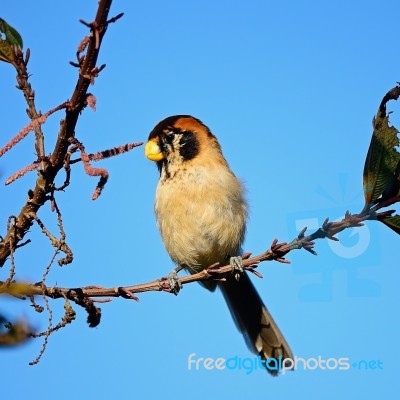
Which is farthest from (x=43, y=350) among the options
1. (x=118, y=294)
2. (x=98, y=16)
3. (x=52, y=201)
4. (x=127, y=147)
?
(x=98, y=16)

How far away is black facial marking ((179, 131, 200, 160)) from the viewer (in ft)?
16.6

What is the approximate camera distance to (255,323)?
17.4ft

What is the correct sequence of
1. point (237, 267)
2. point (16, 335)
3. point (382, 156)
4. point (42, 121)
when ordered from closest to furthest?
point (16, 335) < point (42, 121) < point (382, 156) < point (237, 267)

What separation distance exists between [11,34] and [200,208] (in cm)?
312

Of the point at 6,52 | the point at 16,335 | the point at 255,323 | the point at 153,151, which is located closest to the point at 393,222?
the point at 6,52

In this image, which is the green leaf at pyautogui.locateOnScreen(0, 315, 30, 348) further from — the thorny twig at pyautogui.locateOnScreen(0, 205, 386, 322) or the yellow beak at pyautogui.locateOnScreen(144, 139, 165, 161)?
the yellow beak at pyautogui.locateOnScreen(144, 139, 165, 161)

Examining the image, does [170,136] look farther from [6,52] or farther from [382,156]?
[6,52]

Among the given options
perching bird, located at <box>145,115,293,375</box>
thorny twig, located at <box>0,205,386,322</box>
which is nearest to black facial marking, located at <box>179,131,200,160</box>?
perching bird, located at <box>145,115,293,375</box>

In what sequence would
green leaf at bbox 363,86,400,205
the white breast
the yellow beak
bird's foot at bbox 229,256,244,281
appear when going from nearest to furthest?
1. green leaf at bbox 363,86,400,205
2. bird's foot at bbox 229,256,244,281
3. the yellow beak
4. the white breast

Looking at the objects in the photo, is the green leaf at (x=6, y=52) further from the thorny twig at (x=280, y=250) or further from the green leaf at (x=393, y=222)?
the green leaf at (x=393, y=222)

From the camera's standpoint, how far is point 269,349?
506 centimetres

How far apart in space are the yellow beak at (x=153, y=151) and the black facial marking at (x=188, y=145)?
19 cm

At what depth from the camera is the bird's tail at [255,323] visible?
16.5 ft

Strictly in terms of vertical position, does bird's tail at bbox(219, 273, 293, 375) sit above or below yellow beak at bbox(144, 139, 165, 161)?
below
